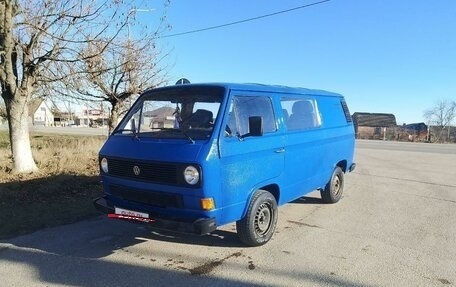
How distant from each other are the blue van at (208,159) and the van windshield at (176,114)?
2cm

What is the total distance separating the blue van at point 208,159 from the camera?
4.82 metres

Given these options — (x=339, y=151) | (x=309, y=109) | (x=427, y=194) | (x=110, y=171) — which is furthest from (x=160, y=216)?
(x=427, y=194)

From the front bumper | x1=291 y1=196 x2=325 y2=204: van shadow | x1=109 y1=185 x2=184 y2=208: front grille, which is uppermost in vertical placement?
x1=109 y1=185 x2=184 y2=208: front grille

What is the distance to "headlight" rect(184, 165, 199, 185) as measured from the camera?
4.73 m

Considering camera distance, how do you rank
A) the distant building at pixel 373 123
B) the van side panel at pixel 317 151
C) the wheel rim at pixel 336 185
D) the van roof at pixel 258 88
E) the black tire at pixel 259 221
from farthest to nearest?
the distant building at pixel 373 123
the wheel rim at pixel 336 185
the van side panel at pixel 317 151
the van roof at pixel 258 88
the black tire at pixel 259 221

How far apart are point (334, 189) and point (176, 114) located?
4030 millimetres

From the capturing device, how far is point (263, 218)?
18.9 ft

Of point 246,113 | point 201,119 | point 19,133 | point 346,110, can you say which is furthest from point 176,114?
point 19,133

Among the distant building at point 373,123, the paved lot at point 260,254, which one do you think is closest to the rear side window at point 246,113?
the paved lot at point 260,254

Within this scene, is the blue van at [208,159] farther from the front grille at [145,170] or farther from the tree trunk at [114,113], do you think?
the tree trunk at [114,113]

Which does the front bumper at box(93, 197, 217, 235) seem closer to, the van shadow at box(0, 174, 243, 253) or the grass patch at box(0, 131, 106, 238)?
the van shadow at box(0, 174, 243, 253)

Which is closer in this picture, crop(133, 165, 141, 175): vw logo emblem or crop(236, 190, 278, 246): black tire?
crop(133, 165, 141, 175): vw logo emblem

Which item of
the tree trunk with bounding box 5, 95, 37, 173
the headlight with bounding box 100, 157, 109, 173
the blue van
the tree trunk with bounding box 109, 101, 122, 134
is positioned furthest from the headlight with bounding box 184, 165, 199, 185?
the tree trunk with bounding box 109, 101, 122, 134

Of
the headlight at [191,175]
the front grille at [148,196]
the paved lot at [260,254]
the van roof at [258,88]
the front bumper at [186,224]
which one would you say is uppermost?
the van roof at [258,88]
